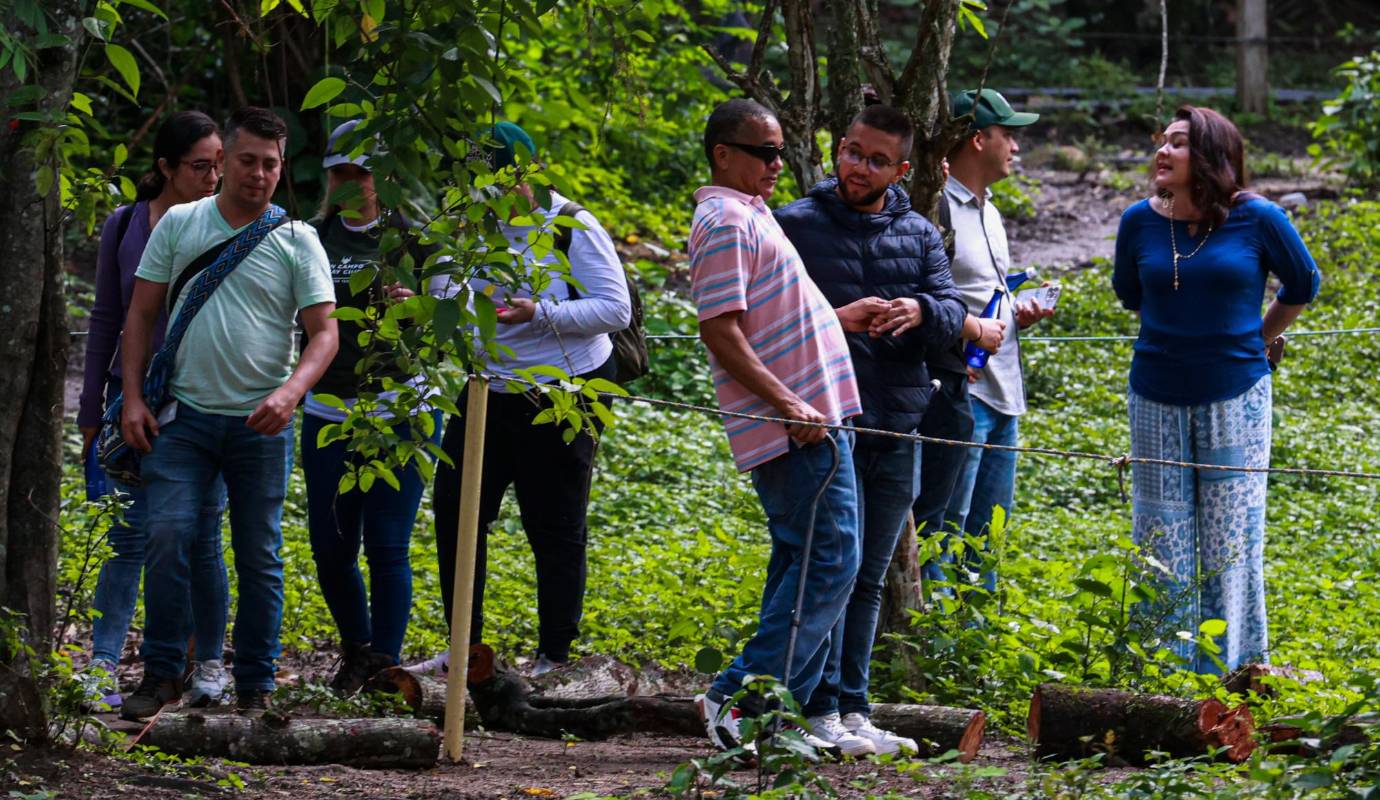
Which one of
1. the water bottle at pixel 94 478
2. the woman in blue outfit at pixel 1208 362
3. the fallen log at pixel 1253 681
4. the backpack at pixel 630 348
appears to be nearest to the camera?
the fallen log at pixel 1253 681

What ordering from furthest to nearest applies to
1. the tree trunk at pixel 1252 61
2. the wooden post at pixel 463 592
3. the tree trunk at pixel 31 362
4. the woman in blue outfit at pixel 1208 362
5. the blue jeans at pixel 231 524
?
the tree trunk at pixel 1252 61 → the woman in blue outfit at pixel 1208 362 → the blue jeans at pixel 231 524 → the wooden post at pixel 463 592 → the tree trunk at pixel 31 362

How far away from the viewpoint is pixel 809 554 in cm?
441

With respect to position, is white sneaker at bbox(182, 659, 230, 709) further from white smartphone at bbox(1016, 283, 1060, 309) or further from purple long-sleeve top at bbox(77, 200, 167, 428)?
white smartphone at bbox(1016, 283, 1060, 309)

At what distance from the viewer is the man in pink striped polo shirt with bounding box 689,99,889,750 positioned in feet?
14.5

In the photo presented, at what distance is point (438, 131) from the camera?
374cm

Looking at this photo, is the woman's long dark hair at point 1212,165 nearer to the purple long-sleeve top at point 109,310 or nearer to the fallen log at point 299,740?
the fallen log at point 299,740

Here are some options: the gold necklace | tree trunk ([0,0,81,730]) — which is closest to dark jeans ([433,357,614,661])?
tree trunk ([0,0,81,730])

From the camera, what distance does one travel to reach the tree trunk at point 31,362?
4.07m

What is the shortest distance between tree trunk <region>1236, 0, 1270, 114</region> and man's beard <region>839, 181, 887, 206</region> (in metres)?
15.7

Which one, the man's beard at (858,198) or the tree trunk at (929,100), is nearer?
the man's beard at (858,198)

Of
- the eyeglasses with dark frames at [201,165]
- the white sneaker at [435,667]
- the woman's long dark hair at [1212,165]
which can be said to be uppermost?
the woman's long dark hair at [1212,165]

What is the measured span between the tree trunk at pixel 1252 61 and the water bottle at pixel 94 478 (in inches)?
631

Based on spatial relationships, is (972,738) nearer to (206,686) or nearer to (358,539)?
(358,539)

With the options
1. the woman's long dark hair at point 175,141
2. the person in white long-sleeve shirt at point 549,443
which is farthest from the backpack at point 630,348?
the woman's long dark hair at point 175,141
